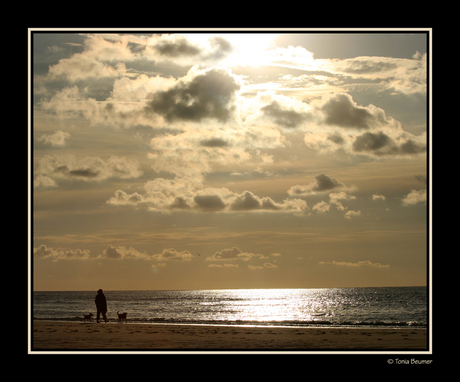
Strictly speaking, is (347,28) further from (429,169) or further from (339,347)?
(339,347)

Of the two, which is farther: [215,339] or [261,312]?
[261,312]

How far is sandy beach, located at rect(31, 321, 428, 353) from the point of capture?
15.0 meters

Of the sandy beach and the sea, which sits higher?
the sandy beach

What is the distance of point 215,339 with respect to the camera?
16.4 meters

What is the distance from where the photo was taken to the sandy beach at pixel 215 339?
1499cm

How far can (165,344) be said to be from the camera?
15.2 metres

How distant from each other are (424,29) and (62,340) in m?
16.3

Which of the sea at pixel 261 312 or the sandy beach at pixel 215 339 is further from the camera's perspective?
the sea at pixel 261 312

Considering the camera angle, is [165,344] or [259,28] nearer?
[259,28]

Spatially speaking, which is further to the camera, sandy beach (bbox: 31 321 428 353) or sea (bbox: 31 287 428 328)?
sea (bbox: 31 287 428 328)

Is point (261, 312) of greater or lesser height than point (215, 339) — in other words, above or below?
below

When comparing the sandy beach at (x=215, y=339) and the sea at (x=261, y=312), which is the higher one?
the sandy beach at (x=215, y=339)
